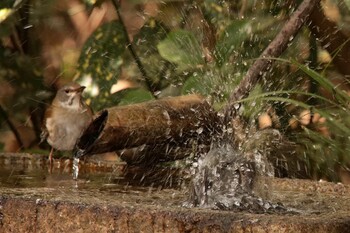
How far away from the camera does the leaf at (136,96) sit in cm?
446

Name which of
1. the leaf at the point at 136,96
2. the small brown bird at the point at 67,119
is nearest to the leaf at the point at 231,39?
the leaf at the point at 136,96

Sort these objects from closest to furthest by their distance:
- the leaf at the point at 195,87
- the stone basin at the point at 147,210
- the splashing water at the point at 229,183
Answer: the stone basin at the point at 147,210 → the splashing water at the point at 229,183 → the leaf at the point at 195,87

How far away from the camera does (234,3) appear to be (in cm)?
498

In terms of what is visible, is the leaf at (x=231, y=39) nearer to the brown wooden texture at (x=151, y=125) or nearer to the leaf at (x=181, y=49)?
the leaf at (x=181, y=49)

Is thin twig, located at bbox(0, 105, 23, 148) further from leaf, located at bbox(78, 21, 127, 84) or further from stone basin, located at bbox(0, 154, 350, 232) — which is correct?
stone basin, located at bbox(0, 154, 350, 232)

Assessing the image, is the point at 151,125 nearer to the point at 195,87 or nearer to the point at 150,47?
the point at 195,87

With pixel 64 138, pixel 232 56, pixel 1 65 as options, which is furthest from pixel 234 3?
pixel 1 65

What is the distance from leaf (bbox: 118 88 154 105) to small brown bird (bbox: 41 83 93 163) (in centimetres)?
17

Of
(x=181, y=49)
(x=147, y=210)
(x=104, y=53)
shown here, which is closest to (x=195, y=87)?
(x=181, y=49)

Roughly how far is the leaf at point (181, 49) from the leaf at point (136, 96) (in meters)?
0.18

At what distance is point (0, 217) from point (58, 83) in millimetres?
3132

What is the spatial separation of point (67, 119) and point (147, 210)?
2.18m

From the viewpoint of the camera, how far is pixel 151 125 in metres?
3.17

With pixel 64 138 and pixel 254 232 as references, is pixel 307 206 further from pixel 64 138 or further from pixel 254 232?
pixel 64 138
